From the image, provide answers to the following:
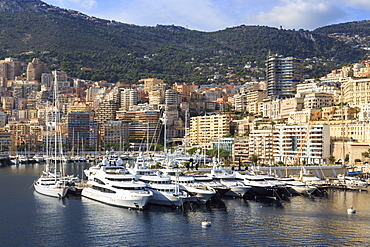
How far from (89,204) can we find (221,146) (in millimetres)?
66008

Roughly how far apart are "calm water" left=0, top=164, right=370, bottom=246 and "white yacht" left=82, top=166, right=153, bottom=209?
2.71 feet

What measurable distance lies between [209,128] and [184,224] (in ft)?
312

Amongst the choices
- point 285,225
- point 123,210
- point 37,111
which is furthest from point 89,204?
point 37,111

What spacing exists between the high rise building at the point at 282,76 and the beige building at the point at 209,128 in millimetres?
17793

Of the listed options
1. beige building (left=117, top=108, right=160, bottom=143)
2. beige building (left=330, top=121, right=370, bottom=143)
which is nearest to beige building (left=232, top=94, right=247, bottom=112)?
beige building (left=117, top=108, right=160, bottom=143)

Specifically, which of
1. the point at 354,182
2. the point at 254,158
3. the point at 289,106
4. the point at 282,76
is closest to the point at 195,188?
the point at 354,182

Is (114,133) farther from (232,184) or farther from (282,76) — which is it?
(232,184)

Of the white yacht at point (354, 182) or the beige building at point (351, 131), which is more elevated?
the beige building at point (351, 131)

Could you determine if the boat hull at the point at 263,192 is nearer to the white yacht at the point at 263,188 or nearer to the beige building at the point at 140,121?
the white yacht at the point at 263,188

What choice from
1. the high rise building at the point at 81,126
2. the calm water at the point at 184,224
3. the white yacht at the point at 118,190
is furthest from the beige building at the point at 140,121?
the calm water at the point at 184,224

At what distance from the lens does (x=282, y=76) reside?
142 metres

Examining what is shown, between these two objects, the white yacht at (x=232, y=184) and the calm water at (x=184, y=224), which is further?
the white yacht at (x=232, y=184)

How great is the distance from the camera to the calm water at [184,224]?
119 ft

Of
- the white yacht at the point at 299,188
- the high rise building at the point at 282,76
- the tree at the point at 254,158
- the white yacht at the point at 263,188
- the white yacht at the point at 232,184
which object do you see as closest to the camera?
the white yacht at the point at 232,184
